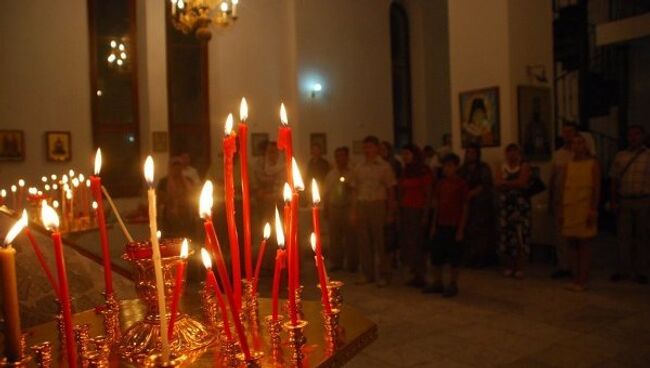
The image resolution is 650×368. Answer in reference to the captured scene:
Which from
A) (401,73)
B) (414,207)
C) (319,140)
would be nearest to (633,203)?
(414,207)

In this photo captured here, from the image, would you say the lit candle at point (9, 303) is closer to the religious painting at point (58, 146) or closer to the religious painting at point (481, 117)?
the religious painting at point (481, 117)

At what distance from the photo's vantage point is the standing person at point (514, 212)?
6.61 meters

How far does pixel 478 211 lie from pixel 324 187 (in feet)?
7.14

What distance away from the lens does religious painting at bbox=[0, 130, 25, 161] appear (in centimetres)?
916

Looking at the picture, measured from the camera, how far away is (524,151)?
745cm

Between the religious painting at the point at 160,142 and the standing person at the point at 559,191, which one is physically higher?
the religious painting at the point at 160,142

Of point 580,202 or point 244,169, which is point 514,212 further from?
point 244,169

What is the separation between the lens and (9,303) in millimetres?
1046

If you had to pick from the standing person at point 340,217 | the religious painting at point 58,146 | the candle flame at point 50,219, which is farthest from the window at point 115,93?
the candle flame at point 50,219

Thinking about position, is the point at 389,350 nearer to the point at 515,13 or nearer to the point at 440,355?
the point at 440,355

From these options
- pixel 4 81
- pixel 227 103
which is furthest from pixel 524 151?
pixel 4 81

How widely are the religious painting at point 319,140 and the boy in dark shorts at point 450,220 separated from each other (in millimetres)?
5563

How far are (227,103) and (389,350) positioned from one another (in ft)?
26.3

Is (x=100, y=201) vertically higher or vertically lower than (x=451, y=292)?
higher
